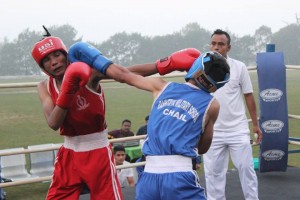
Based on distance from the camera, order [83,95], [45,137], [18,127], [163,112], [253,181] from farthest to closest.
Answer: [18,127], [45,137], [253,181], [83,95], [163,112]

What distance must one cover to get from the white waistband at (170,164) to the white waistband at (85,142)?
59 cm

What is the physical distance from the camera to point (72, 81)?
2.78 meters

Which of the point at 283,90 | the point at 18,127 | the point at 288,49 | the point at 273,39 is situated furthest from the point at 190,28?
the point at 283,90

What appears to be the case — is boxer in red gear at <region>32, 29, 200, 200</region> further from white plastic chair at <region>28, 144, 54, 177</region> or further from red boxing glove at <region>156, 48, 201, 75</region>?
white plastic chair at <region>28, 144, 54, 177</region>

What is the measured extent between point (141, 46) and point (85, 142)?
7348 centimetres

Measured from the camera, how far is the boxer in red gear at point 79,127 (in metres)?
2.99

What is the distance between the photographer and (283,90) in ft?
17.9

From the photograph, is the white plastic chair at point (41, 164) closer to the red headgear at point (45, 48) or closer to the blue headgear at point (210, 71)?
the red headgear at point (45, 48)

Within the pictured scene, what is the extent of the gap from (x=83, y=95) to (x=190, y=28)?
90.2 meters

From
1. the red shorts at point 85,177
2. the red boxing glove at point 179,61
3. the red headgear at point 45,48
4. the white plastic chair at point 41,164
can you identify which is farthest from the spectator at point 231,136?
the white plastic chair at point 41,164

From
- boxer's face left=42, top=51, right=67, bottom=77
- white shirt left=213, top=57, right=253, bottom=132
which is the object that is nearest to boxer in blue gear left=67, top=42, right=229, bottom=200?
boxer's face left=42, top=51, right=67, bottom=77

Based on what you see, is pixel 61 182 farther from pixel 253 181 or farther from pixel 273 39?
pixel 273 39

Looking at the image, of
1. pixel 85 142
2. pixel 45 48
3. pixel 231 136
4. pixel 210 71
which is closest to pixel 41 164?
pixel 231 136

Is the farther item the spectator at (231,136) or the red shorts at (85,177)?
the spectator at (231,136)
